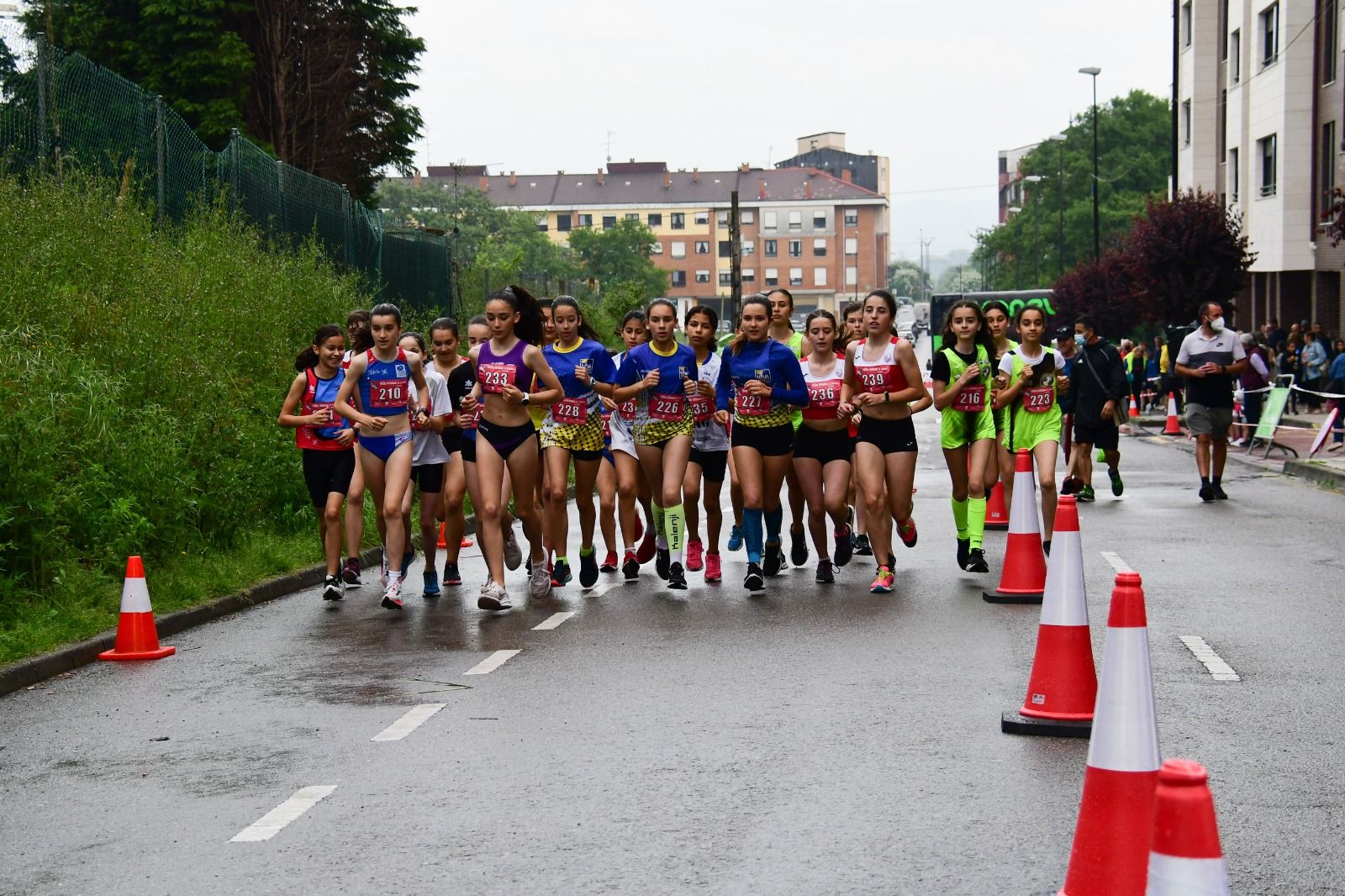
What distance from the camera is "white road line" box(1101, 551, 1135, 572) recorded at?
42.7 ft

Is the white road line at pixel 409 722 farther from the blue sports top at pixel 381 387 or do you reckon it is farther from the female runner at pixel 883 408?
the female runner at pixel 883 408

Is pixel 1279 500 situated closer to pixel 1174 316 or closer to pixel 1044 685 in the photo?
pixel 1044 685

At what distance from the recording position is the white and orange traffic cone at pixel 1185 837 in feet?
11.3

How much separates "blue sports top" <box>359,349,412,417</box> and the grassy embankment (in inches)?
69.1

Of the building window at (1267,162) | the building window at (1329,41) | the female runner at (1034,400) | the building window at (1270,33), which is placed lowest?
the female runner at (1034,400)

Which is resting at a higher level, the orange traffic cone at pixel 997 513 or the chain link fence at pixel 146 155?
the chain link fence at pixel 146 155

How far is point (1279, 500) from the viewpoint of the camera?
1891 cm

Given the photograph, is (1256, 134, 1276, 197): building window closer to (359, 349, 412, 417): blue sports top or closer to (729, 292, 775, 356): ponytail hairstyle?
(729, 292, 775, 356): ponytail hairstyle

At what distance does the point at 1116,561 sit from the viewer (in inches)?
532

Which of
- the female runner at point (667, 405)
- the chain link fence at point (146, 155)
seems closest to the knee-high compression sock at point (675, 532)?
the female runner at point (667, 405)

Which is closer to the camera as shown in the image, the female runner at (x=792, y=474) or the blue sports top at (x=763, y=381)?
the blue sports top at (x=763, y=381)

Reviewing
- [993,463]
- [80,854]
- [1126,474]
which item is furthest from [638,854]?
[1126,474]

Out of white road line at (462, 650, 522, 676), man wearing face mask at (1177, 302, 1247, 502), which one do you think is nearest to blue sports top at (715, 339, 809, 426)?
white road line at (462, 650, 522, 676)

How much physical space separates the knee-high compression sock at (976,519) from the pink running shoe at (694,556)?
198 cm
